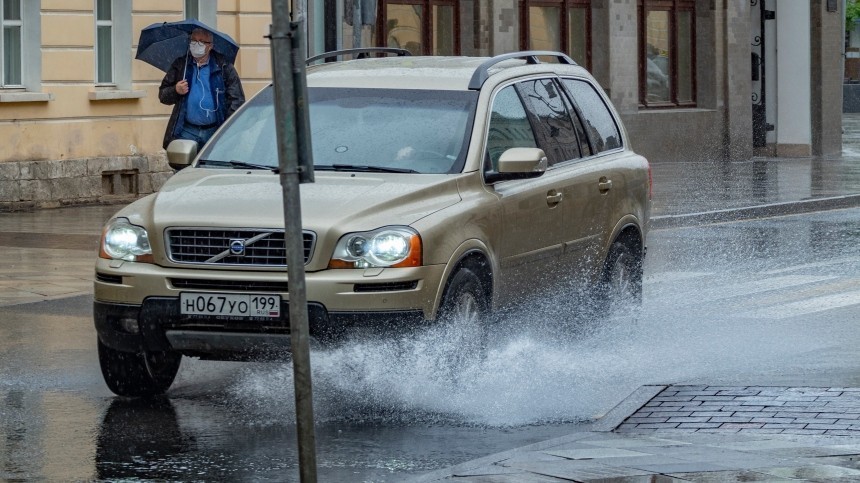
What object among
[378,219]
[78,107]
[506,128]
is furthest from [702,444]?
[78,107]

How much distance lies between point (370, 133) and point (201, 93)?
5724 mm

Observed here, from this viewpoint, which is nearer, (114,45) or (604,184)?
(604,184)

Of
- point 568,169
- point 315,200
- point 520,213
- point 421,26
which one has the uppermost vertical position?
point 421,26

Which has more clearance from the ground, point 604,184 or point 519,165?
point 519,165

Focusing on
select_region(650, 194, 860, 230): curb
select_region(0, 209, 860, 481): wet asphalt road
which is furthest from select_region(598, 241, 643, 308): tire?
select_region(650, 194, 860, 230): curb

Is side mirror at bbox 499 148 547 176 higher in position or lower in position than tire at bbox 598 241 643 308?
higher

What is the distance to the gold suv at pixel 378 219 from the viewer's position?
26.6 ft

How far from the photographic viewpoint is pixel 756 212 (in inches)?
799

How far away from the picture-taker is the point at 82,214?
63.8ft

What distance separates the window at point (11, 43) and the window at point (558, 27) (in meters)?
11.1

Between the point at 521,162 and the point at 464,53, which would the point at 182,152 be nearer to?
the point at 521,162

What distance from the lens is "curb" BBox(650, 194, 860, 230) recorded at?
1905cm

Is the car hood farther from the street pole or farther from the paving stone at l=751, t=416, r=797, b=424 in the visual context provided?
the street pole

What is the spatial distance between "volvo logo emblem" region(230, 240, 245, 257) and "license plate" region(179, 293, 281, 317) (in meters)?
0.20
